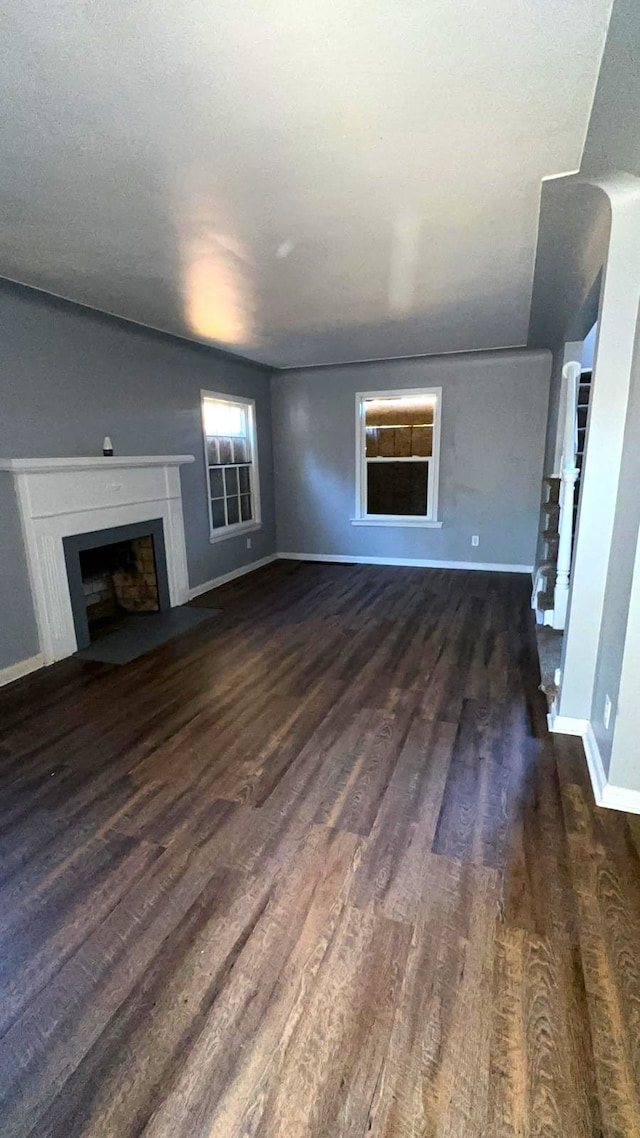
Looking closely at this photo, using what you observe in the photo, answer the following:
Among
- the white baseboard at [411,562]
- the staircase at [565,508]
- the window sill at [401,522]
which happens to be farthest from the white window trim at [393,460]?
the staircase at [565,508]

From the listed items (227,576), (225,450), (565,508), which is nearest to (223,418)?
(225,450)

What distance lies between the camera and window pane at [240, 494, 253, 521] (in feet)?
20.2

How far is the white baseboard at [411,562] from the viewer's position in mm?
5848

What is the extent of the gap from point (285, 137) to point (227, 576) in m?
4.52

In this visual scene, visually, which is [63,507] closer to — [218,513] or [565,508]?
[218,513]

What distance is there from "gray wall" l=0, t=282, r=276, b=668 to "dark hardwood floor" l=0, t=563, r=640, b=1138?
1.05m

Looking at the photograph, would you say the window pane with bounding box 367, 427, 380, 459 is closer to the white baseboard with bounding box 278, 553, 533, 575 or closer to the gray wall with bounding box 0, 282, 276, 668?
the white baseboard with bounding box 278, 553, 533, 575

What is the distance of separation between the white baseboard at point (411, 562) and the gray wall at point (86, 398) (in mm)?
1507

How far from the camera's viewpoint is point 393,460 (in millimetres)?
6141

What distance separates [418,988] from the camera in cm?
134

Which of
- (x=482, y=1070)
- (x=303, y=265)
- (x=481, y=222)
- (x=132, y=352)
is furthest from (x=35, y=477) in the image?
(x=482, y=1070)

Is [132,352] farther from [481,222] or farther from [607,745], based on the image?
[607,745]

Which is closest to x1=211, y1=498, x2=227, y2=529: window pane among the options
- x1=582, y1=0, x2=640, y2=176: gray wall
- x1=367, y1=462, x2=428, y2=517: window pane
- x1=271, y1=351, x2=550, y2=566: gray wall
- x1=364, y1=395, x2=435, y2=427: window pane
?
x1=271, y1=351, x2=550, y2=566: gray wall

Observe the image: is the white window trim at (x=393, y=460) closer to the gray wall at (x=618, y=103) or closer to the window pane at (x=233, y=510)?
the window pane at (x=233, y=510)
